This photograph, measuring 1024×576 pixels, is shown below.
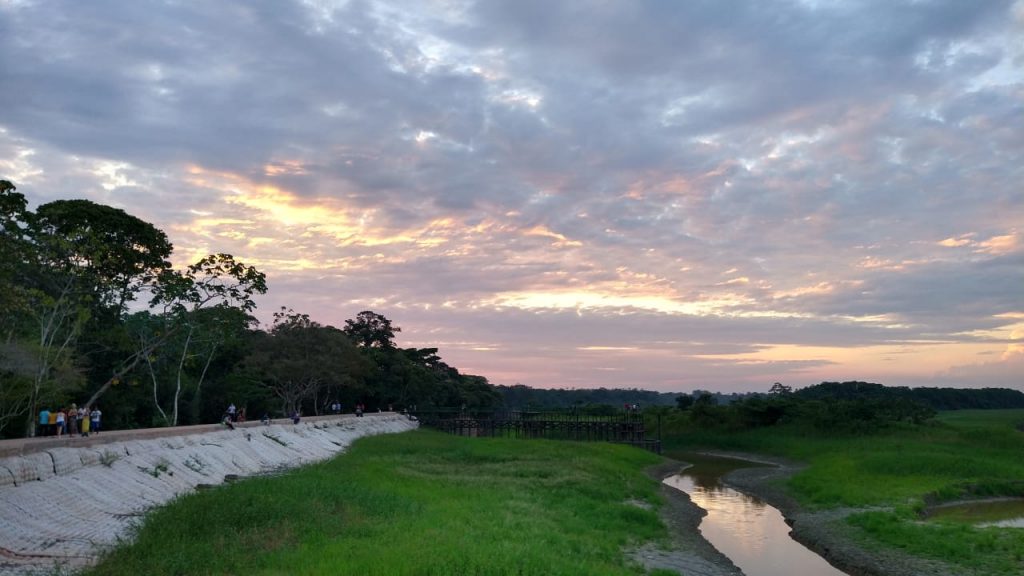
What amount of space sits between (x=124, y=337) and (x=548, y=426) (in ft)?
196

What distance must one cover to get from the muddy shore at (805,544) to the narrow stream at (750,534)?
551 mm

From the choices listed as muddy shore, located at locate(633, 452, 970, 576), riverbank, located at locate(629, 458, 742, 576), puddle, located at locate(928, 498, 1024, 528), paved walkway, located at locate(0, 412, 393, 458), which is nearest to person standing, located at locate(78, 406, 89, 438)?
paved walkway, located at locate(0, 412, 393, 458)

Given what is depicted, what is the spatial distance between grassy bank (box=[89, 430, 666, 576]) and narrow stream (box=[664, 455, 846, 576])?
11.2 ft

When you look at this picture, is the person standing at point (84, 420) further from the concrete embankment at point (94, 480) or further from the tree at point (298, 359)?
the tree at point (298, 359)

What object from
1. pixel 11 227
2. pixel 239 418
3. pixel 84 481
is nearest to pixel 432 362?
pixel 239 418

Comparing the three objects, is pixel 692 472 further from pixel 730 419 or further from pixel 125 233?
pixel 125 233

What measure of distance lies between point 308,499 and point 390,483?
26.9 feet

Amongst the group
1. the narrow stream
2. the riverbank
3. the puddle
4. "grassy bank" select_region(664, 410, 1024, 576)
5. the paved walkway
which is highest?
the paved walkway

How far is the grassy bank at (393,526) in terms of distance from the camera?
16375mm

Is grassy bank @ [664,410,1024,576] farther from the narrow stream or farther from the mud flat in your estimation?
the narrow stream

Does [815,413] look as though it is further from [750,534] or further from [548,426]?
[750,534]

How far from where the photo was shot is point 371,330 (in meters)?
118

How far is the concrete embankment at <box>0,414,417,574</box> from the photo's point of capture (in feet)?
61.4

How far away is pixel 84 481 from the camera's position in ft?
81.3
